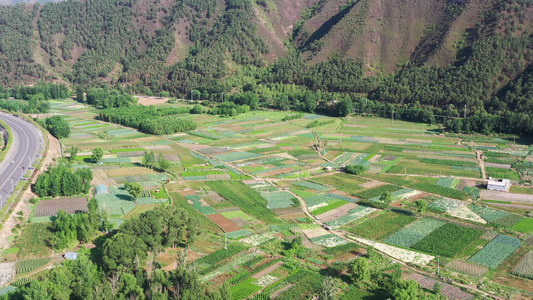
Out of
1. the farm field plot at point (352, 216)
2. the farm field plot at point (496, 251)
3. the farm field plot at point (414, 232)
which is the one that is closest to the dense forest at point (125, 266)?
the farm field plot at point (352, 216)

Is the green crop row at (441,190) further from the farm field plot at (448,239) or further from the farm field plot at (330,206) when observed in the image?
the farm field plot at (330,206)

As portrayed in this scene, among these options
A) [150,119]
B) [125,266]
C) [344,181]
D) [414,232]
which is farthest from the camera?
[150,119]

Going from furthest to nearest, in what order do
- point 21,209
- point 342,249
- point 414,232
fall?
point 21,209
point 414,232
point 342,249

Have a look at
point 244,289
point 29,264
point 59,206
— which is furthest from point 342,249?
point 59,206

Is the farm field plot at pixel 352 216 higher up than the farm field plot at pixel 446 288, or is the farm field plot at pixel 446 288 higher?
the farm field plot at pixel 446 288

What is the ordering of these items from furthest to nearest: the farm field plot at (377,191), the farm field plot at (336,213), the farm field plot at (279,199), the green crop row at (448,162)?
the green crop row at (448,162) → the farm field plot at (377,191) → the farm field plot at (279,199) → the farm field plot at (336,213)

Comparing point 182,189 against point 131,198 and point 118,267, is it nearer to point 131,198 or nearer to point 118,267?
point 131,198

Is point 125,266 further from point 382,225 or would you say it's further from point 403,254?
→ point 382,225
